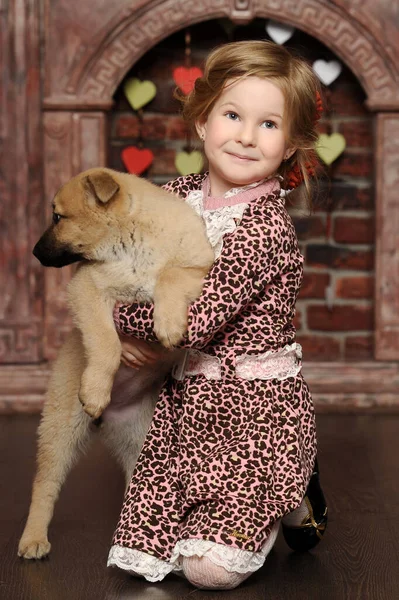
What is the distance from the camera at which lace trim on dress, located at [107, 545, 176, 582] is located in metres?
1.82

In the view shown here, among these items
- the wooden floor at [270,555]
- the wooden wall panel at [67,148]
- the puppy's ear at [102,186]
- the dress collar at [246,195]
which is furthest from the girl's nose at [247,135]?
the wooden wall panel at [67,148]

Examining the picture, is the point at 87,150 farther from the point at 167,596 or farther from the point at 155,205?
the point at 167,596

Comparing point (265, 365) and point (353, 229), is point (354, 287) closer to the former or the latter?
point (353, 229)

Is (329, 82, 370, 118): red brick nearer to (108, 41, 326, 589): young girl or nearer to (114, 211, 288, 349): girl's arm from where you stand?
(108, 41, 326, 589): young girl

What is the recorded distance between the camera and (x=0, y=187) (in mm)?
3559

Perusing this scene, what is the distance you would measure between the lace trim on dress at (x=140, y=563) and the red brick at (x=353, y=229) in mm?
2205

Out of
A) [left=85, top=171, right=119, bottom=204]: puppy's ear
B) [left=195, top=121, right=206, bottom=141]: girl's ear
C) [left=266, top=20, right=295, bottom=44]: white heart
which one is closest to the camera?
[left=85, top=171, right=119, bottom=204]: puppy's ear

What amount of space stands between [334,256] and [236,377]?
1986 mm

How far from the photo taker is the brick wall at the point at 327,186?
3740mm

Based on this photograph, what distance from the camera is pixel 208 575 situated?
1753 millimetres

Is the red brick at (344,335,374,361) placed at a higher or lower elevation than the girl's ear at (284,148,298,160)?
lower

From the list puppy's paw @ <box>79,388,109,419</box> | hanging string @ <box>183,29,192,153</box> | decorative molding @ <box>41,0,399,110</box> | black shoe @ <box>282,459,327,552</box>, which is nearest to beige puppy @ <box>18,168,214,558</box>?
puppy's paw @ <box>79,388,109,419</box>

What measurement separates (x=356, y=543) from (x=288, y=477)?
0.30 meters

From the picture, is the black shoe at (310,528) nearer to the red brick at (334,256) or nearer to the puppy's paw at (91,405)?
the puppy's paw at (91,405)
